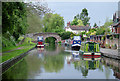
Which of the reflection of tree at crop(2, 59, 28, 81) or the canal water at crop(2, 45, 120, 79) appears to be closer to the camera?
the reflection of tree at crop(2, 59, 28, 81)

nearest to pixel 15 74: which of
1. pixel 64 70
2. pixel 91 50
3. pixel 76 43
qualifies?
pixel 64 70

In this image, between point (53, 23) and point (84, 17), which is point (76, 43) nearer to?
point (53, 23)

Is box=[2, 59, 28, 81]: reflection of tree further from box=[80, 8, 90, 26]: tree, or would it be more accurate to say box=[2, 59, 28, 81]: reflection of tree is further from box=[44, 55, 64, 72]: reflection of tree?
box=[80, 8, 90, 26]: tree

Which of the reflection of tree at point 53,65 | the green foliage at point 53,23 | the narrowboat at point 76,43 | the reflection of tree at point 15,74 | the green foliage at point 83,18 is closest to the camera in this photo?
the reflection of tree at point 15,74

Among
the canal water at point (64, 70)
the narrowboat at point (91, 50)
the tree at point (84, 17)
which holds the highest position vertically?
the tree at point (84, 17)

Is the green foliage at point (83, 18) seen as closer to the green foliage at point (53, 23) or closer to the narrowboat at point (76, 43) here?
the green foliage at point (53, 23)

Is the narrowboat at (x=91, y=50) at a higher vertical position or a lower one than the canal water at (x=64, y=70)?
higher

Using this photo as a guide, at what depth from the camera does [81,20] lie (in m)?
142

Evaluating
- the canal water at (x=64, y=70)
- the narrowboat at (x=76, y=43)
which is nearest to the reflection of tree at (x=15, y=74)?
the canal water at (x=64, y=70)

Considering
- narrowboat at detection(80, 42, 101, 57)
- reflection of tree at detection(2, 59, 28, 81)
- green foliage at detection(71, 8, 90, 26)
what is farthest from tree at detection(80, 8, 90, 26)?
reflection of tree at detection(2, 59, 28, 81)

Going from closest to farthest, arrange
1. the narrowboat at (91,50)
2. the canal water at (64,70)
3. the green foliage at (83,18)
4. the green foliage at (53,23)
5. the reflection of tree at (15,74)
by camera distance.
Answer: the reflection of tree at (15,74) → the canal water at (64,70) → the narrowboat at (91,50) → the green foliage at (53,23) → the green foliage at (83,18)

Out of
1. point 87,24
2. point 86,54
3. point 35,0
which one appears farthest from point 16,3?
point 87,24

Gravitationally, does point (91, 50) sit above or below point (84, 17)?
below

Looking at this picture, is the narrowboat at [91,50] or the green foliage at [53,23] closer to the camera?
the narrowboat at [91,50]
